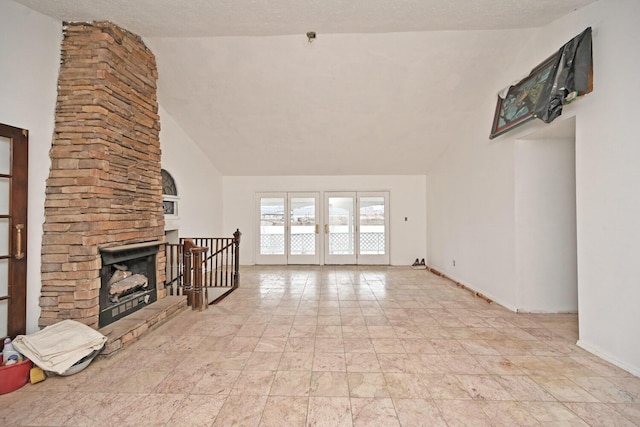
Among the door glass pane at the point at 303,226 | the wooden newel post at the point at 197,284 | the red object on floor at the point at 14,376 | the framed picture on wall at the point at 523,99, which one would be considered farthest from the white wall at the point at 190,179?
the framed picture on wall at the point at 523,99

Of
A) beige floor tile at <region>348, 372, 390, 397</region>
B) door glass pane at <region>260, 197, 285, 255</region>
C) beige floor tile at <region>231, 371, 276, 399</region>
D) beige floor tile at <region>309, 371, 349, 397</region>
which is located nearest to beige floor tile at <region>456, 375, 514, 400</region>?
beige floor tile at <region>348, 372, 390, 397</region>

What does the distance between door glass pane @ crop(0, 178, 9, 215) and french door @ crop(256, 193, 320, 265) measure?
15.7 ft

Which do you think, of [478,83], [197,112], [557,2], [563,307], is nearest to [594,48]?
[557,2]

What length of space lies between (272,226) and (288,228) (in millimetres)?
418

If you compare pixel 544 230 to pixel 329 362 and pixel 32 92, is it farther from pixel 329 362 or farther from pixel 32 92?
pixel 32 92

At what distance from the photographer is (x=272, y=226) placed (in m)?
7.05

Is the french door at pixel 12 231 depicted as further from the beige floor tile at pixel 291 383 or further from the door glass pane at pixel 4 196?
the beige floor tile at pixel 291 383

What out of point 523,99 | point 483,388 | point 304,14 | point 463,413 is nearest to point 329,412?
point 463,413

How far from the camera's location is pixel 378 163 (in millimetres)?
6332

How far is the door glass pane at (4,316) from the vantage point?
2339mm

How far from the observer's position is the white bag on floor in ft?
6.85

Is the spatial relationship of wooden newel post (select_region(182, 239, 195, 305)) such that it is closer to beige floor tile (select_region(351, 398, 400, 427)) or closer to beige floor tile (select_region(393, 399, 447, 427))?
beige floor tile (select_region(351, 398, 400, 427))

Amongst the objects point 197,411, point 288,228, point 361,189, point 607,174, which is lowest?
point 197,411

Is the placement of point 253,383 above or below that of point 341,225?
below
